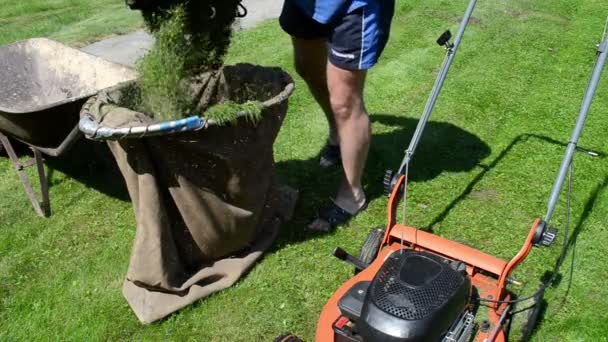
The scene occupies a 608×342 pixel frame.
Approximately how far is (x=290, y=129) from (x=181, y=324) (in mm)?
2073

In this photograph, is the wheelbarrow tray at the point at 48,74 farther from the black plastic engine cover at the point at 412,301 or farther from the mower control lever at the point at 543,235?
the mower control lever at the point at 543,235

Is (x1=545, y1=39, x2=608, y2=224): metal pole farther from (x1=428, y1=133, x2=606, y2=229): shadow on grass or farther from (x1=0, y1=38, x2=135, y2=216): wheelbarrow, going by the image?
(x1=0, y1=38, x2=135, y2=216): wheelbarrow

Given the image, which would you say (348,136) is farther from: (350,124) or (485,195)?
(485,195)

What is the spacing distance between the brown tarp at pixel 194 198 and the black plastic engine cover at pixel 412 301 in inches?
36.7

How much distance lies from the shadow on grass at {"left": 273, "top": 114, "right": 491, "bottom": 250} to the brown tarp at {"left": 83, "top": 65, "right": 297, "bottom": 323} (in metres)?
0.48

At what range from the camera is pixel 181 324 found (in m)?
3.00

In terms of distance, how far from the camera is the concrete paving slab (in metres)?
6.16

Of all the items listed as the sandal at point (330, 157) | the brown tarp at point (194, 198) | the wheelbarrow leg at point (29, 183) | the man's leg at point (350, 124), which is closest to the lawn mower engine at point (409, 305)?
the brown tarp at point (194, 198)

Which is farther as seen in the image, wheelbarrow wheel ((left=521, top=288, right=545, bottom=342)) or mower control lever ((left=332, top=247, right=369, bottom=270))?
mower control lever ((left=332, top=247, right=369, bottom=270))

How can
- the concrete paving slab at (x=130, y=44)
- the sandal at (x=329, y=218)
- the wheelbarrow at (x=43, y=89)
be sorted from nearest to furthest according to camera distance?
the wheelbarrow at (x=43, y=89) → the sandal at (x=329, y=218) → the concrete paving slab at (x=130, y=44)

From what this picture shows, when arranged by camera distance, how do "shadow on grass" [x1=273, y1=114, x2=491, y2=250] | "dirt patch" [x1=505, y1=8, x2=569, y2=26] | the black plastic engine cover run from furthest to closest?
1. "dirt patch" [x1=505, y1=8, x2=569, y2=26]
2. "shadow on grass" [x1=273, y1=114, x2=491, y2=250]
3. the black plastic engine cover

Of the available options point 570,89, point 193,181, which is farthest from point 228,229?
point 570,89

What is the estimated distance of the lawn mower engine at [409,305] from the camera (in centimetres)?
215

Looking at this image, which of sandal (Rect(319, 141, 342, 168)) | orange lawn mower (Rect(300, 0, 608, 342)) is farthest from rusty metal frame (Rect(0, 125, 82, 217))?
orange lawn mower (Rect(300, 0, 608, 342))
